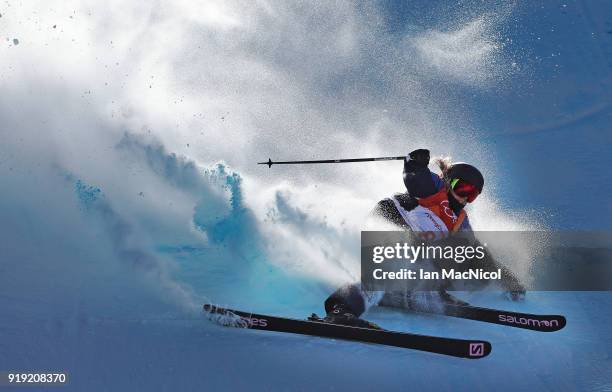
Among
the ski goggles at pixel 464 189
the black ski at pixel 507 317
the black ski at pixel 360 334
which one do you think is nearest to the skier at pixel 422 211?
the ski goggles at pixel 464 189

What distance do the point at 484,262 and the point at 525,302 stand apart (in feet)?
2.05

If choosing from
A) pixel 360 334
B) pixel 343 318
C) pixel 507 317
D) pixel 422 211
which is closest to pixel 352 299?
pixel 343 318

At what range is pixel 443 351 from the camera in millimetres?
5840

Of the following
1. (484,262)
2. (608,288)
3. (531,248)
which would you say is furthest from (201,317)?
(608,288)

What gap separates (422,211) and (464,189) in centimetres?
50

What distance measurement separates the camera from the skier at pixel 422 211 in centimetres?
688

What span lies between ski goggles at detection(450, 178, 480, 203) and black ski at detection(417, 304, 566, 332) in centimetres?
117

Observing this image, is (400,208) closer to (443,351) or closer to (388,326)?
(388,326)

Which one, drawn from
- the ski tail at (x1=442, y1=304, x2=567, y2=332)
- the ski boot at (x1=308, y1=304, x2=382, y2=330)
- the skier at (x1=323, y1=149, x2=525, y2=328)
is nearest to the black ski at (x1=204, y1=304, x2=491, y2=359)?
the ski boot at (x1=308, y1=304, x2=382, y2=330)

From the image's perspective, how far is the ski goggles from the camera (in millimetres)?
6918

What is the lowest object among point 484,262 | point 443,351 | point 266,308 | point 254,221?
point 443,351

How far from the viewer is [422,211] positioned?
23.3ft

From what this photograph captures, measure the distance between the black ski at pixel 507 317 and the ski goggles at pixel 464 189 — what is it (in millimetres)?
1168

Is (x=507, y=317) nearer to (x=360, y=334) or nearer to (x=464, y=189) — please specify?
(x=464, y=189)
